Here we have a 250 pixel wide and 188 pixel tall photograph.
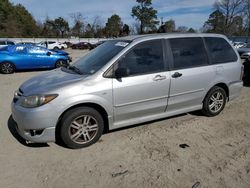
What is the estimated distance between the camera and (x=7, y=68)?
12.9 m

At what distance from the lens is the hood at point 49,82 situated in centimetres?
415

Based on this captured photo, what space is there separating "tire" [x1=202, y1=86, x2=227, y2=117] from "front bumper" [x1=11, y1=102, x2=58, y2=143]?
126 inches

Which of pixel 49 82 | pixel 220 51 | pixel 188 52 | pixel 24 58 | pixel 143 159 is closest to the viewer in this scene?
pixel 143 159

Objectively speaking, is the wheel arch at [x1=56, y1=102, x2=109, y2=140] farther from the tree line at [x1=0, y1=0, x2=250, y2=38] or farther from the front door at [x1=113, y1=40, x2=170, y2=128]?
the tree line at [x1=0, y1=0, x2=250, y2=38]

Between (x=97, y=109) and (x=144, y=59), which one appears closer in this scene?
(x=97, y=109)

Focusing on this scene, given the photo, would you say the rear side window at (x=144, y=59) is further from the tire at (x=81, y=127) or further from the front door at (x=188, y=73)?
the tire at (x=81, y=127)

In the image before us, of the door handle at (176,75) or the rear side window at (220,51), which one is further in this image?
the rear side window at (220,51)

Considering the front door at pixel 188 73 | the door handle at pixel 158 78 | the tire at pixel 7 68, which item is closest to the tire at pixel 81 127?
the door handle at pixel 158 78

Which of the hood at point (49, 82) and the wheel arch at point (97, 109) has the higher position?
the hood at point (49, 82)

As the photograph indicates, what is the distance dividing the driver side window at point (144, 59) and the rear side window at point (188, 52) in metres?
0.34

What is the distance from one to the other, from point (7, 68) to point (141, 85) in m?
10.3

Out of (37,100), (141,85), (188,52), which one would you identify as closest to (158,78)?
(141,85)

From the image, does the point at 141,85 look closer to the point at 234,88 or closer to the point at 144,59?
the point at 144,59

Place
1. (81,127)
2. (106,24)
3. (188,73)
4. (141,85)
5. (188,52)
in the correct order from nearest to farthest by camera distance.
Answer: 1. (81,127)
2. (141,85)
3. (188,73)
4. (188,52)
5. (106,24)
